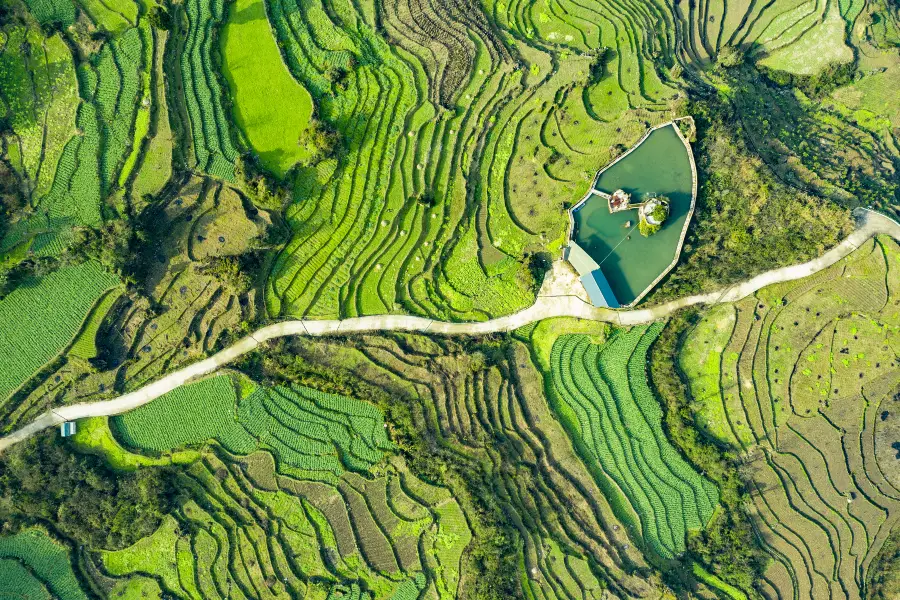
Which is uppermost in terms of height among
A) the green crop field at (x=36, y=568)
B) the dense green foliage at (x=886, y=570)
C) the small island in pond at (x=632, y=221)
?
the small island in pond at (x=632, y=221)

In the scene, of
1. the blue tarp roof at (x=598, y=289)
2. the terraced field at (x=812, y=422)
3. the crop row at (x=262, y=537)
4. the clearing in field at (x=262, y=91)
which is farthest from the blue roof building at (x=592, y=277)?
the clearing in field at (x=262, y=91)

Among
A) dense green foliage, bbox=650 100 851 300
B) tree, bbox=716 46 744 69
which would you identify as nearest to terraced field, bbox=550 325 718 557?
dense green foliage, bbox=650 100 851 300

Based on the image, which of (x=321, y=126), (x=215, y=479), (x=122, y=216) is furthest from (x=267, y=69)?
(x=215, y=479)

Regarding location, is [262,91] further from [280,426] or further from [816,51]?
[816,51]

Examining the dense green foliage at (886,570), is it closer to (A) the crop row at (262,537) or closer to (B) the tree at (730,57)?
(A) the crop row at (262,537)

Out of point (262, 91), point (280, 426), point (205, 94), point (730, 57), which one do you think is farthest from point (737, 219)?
point (205, 94)

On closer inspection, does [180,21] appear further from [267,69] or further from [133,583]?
[133,583]
